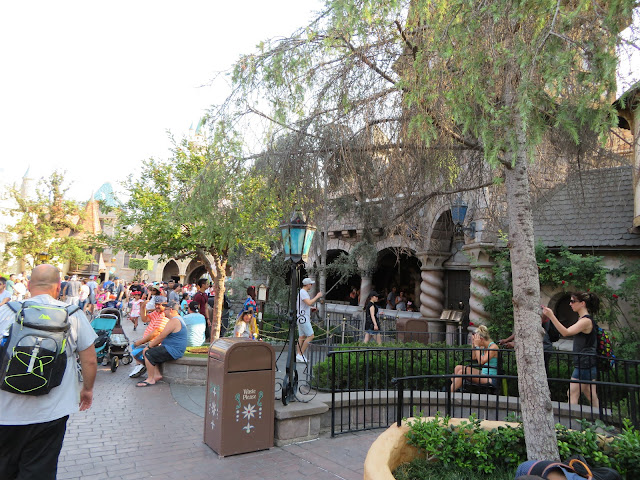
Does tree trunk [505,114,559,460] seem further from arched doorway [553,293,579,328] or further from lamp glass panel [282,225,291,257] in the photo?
arched doorway [553,293,579,328]

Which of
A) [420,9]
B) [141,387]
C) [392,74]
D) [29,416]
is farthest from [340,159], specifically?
[141,387]

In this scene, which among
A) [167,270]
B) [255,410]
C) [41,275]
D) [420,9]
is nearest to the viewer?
[41,275]

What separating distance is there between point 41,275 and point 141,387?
4914mm

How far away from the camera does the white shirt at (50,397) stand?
285 centimetres

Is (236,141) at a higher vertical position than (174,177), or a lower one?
lower

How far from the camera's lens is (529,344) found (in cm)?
346

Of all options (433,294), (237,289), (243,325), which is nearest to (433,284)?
(433,294)

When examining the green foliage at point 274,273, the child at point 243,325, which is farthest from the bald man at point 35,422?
the green foliage at point 274,273

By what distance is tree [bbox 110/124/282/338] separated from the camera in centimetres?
573

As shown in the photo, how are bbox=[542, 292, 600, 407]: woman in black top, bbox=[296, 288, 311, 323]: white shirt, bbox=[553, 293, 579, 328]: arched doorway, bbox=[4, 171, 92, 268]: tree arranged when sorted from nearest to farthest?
bbox=[542, 292, 600, 407]: woman in black top
bbox=[296, 288, 311, 323]: white shirt
bbox=[553, 293, 579, 328]: arched doorway
bbox=[4, 171, 92, 268]: tree

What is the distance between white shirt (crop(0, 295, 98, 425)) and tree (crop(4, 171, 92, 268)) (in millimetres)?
29461

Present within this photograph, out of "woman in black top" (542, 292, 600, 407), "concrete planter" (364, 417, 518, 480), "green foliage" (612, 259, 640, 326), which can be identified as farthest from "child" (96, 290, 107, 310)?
"green foliage" (612, 259, 640, 326)

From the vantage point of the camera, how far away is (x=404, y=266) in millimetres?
22562

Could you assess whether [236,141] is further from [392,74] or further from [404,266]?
[404,266]
